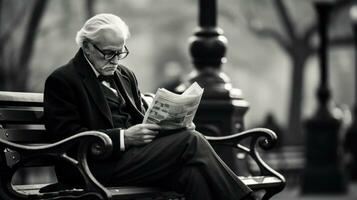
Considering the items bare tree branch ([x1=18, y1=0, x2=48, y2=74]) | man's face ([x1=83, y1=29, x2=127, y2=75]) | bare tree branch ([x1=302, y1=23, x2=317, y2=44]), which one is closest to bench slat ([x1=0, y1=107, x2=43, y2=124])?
man's face ([x1=83, y1=29, x2=127, y2=75])

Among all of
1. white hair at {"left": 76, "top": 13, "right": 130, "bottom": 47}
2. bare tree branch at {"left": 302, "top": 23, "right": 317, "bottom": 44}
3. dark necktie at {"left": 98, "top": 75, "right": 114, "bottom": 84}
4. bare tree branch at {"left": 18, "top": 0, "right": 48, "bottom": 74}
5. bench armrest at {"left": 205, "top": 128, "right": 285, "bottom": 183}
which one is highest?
white hair at {"left": 76, "top": 13, "right": 130, "bottom": 47}

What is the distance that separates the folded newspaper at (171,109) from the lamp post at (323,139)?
11.2 metres

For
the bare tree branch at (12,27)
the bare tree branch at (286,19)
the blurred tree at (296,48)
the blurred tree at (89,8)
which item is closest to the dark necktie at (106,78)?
the bare tree branch at (12,27)

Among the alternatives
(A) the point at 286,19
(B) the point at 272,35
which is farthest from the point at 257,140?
(B) the point at 272,35

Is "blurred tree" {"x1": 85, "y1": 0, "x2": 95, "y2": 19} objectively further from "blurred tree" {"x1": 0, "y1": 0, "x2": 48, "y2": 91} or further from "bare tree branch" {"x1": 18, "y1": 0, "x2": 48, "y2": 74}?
"bare tree branch" {"x1": 18, "y1": 0, "x2": 48, "y2": 74}

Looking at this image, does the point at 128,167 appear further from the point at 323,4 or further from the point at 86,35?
the point at 323,4

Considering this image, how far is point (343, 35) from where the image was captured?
34.4 metres

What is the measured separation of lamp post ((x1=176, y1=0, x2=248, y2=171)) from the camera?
28.7 ft

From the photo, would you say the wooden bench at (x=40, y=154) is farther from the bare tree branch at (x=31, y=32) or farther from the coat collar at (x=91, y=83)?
the bare tree branch at (x=31, y=32)

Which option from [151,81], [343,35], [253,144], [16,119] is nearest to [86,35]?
[16,119]

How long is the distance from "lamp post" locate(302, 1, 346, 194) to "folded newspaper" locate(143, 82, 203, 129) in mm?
11241

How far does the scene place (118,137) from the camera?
5891mm

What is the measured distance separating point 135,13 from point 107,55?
97.3 ft

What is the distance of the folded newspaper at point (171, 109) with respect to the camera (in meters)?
5.93
